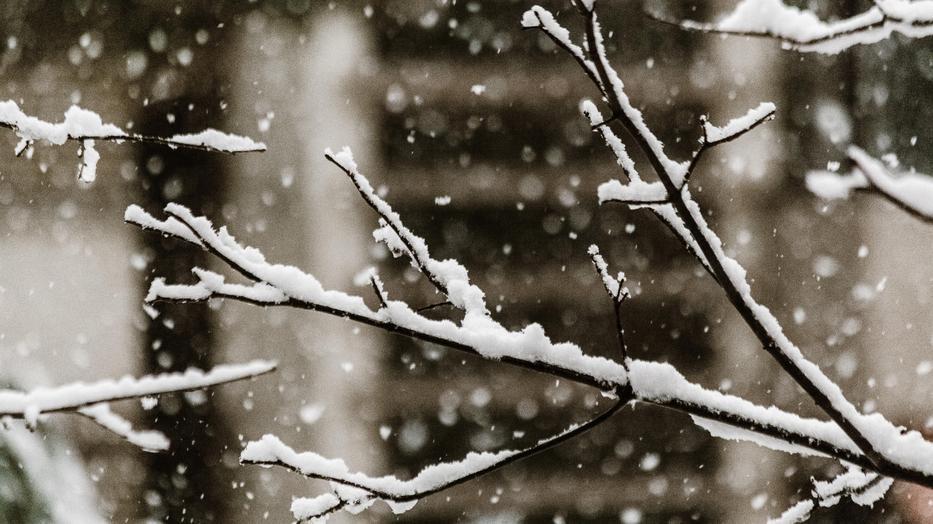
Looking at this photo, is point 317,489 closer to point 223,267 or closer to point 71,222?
point 223,267

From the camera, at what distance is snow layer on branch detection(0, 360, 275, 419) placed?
121 centimetres

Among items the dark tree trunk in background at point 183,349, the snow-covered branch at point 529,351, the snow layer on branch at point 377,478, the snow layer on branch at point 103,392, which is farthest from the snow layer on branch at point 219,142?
the dark tree trunk in background at point 183,349

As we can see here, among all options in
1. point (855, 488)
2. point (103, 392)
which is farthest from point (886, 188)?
point (103, 392)

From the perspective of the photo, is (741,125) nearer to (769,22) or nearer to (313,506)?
(769,22)

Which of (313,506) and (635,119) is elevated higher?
(635,119)

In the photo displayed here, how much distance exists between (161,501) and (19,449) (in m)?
0.91

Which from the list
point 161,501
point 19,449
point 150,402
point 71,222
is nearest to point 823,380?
point 150,402

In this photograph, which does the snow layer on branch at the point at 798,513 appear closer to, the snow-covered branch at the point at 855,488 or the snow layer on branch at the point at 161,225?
the snow-covered branch at the point at 855,488

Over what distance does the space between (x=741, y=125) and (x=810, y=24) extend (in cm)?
16

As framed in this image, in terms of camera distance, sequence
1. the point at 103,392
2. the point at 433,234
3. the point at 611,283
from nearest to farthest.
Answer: the point at 611,283 < the point at 103,392 < the point at 433,234

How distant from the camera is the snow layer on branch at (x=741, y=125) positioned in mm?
1012

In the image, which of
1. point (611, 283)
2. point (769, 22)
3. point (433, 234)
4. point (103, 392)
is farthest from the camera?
point (433, 234)

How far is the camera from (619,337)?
1090 mm

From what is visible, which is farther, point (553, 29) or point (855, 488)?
point (855, 488)
